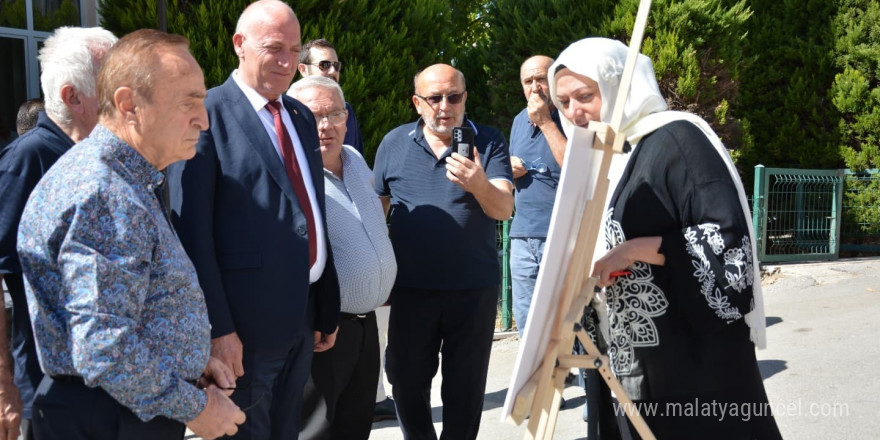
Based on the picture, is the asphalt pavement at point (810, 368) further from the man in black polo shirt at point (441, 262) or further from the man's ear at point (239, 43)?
the man's ear at point (239, 43)

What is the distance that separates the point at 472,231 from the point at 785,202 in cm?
896

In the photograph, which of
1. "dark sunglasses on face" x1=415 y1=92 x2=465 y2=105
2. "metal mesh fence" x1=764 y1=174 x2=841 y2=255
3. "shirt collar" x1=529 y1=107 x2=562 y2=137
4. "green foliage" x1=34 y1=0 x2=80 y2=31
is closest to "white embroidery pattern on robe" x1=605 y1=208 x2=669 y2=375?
"dark sunglasses on face" x1=415 y1=92 x2=465 y2=105

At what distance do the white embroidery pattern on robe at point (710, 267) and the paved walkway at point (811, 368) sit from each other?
2447 mm

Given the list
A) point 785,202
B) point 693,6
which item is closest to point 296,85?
point 693,6

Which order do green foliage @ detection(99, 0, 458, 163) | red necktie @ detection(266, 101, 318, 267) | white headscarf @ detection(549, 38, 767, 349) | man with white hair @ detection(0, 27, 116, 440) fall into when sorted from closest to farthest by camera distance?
1. man with white hair @ detection(0, 27, 116, 440)
2. white headscarf @ detection(549, 38, 767, 349)
3. red necktie @ detection(266, 101, 318, 267)
4. green foliage @ detection(99, 0, 458, 163)

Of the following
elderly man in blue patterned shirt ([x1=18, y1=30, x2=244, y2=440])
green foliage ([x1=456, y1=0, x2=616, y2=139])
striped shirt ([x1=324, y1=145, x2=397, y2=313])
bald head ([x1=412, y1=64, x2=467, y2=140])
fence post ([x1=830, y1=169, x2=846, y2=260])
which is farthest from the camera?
fence post ([x1=830, y1=169, x2=846, y2=260])

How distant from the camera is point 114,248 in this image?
6.46 feet

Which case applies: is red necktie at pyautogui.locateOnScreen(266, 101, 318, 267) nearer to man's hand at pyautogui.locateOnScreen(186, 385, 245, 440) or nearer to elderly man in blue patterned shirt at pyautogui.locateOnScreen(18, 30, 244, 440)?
elderly man in blue patterned shirt at pyautogui.locateOnScreen(18, 30, 244, 440)

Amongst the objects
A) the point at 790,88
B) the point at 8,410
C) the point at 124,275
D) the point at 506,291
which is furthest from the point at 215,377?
the point at 790,88

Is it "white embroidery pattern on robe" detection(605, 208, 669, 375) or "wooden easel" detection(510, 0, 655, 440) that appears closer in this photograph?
"wooden easel" detection(510, 0, 655, 440)

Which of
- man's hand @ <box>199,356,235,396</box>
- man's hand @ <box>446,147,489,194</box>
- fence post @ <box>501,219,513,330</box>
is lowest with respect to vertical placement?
fence post @ <box>501,219,513,330</box>

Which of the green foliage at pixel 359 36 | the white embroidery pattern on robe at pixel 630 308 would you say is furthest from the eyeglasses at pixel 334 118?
the green foliage at pixel 359 36

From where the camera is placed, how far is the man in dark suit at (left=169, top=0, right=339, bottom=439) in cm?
278

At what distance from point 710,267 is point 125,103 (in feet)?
6.06
